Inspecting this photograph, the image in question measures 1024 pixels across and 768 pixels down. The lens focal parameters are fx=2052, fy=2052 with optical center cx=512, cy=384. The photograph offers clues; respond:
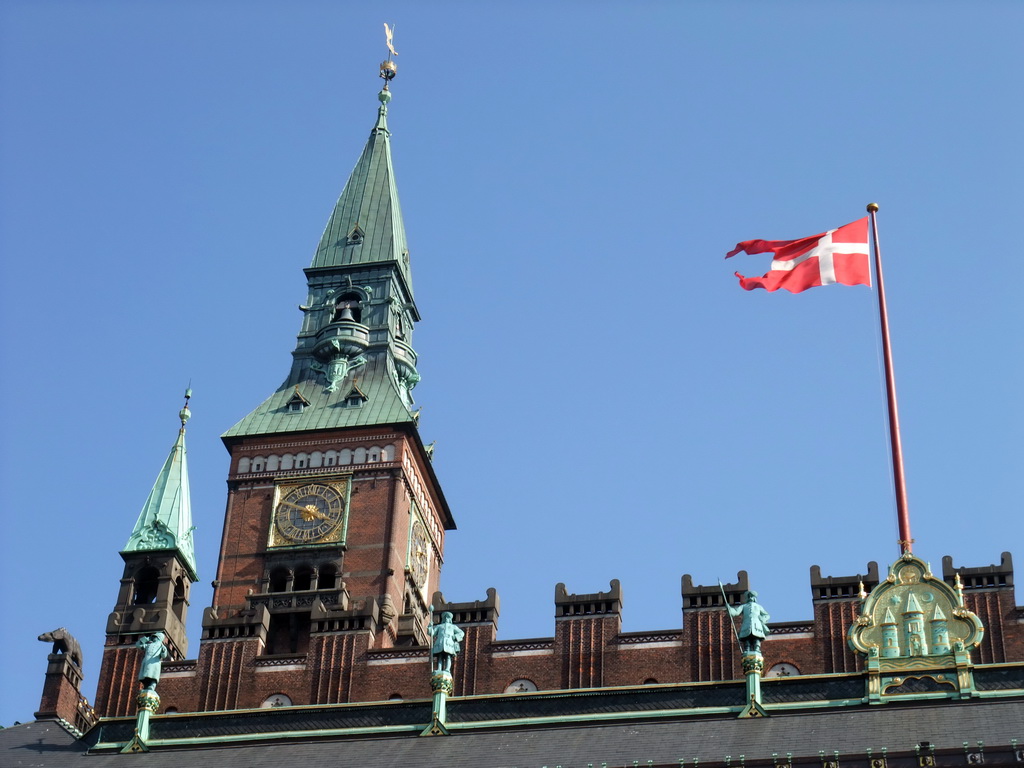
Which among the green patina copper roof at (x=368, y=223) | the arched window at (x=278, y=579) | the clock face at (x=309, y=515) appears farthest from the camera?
the green patina copper roof at (x=368, y=223)

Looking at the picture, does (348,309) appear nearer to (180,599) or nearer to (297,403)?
(297,403)

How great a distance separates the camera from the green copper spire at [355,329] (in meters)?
88.9

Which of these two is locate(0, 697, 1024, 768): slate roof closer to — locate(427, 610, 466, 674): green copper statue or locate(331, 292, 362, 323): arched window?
locate(427, 610, 466, 674): green copper statue

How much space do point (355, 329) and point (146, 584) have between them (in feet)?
57.7

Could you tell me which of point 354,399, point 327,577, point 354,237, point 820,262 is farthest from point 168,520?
point 820,262

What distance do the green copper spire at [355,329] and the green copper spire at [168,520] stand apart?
4718 mm

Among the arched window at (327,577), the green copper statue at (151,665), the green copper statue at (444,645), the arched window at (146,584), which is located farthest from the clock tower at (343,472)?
the green copper statue at (444,645)

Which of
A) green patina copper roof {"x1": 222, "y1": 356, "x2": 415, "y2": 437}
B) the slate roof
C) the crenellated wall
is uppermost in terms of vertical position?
green patina copper roof {"x1": 222, "y1": 356, "x2": 415, "y2": 437}

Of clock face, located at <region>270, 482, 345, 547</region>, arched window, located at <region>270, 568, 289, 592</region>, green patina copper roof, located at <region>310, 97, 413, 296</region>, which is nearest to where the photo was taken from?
arched window, located at <region>270, 568, 289, 592</region>

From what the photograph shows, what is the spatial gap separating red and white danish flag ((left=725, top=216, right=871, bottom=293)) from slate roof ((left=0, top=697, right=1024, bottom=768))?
16668 millimetres

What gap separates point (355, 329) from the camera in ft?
305

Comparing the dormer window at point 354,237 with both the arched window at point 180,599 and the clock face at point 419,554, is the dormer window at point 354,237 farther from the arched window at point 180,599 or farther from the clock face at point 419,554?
the arched window at point 180,599

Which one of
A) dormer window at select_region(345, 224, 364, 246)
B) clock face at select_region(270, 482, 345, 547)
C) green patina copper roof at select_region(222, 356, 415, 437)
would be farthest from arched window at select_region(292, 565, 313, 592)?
dormer window at select_region(345, 224, 364, 246)

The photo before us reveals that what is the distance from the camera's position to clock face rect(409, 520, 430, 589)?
282 feet
